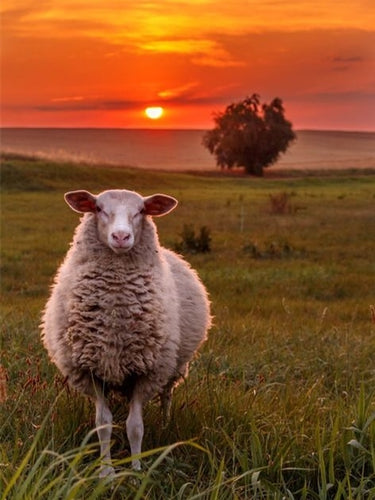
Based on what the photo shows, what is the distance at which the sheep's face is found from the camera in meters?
5.01

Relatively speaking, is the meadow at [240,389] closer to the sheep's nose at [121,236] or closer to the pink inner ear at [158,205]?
the sheep's nose at [121,236]

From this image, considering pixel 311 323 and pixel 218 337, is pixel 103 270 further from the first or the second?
pixel 311 323

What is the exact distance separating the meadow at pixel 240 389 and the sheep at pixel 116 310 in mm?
251

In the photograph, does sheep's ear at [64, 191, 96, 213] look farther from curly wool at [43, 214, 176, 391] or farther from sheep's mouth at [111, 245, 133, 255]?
sheep's mouth at [111, 245, 133, 255]

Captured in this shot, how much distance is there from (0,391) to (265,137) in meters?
67.1

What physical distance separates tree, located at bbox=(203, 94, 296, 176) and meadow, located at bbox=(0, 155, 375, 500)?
154 ft

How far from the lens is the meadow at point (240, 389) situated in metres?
4.43

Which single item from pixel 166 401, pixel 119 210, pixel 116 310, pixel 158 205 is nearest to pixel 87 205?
pixel 119 210

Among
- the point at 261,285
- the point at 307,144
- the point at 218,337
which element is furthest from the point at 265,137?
the point at 218,337

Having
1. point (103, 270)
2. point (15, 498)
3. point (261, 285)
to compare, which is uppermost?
Answer: point (103, 270)

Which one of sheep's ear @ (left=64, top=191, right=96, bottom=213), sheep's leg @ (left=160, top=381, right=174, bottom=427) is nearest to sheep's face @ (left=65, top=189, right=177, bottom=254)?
sheep's ear @ (left=64, top=191, right=96, bottom=213)

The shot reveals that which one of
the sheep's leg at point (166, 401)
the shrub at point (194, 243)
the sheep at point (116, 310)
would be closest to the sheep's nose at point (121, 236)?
the sheep at point (116, 310)

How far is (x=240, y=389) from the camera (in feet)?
21.4

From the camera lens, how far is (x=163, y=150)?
9819 cm
